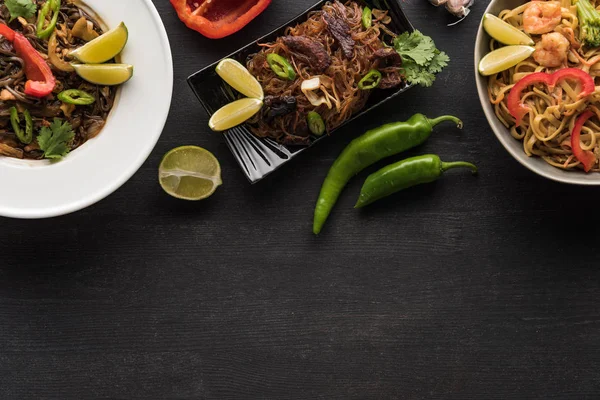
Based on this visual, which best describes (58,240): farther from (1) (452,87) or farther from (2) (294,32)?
(1) (452,87)

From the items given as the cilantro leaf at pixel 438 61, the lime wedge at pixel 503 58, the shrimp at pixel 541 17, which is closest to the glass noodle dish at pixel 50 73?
the cilantro leaf at pixel 438 61

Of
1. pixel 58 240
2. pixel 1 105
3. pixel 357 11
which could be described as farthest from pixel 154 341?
pixel 357 11

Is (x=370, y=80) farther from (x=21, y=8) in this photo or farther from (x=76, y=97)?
(x=21, y=8)

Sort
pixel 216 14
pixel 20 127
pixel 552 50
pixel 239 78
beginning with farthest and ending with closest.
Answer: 1. pixel 216 14
2. pixel 239 78
3. pixel 552 50
4. pixel 20 127

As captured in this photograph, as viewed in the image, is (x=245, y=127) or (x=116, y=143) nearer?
(x=116, y=143)

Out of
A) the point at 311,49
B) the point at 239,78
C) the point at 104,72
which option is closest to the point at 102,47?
the point at 104,72

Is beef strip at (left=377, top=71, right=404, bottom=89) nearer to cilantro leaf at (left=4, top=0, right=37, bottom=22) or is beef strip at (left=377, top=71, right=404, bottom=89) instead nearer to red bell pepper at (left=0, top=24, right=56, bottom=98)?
red bell pepper at (left=0, top=24, right=56, bottom=98)
